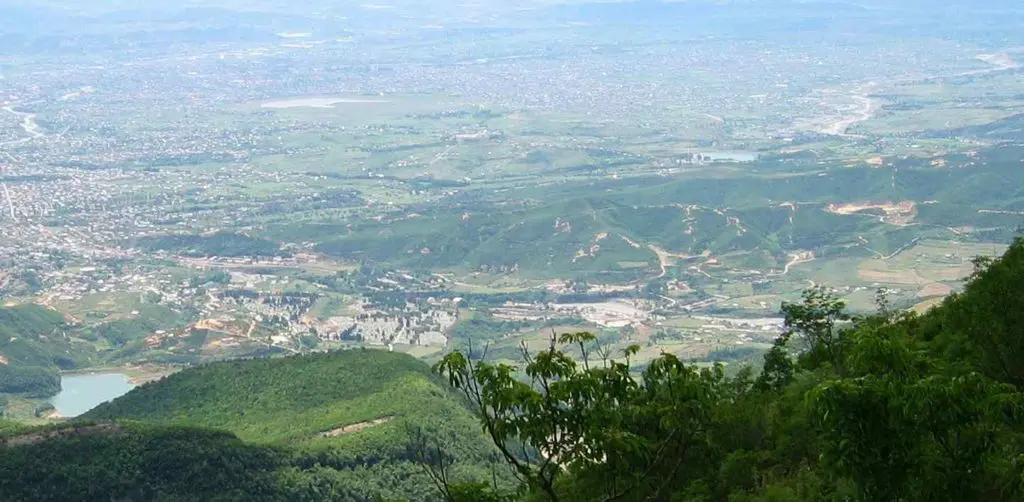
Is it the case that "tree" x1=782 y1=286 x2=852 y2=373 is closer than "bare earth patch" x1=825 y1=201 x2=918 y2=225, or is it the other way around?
"tree" x1=782 y1=286 x2=852 y2=373

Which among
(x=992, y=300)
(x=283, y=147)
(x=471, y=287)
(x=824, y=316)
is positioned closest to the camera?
(x=992, y=300)

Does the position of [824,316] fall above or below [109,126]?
above

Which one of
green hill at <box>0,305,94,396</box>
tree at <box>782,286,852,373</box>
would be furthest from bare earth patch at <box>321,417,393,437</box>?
green hill at <box>0,305,94,396</box>

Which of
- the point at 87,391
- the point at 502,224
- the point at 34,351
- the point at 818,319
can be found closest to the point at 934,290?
the point at 502,224

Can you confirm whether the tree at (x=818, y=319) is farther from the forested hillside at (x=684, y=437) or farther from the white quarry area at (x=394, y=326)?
the white quarry area at (x=394, y=326)

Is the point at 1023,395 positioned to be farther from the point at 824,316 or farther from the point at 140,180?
the point at 140,180

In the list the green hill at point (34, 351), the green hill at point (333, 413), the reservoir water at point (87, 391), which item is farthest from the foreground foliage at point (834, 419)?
the green hill at point (34, 351)

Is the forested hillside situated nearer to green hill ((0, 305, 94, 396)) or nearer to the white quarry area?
green hill ((0, 305, 94, 396))

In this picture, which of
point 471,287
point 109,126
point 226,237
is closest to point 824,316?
point 471,287

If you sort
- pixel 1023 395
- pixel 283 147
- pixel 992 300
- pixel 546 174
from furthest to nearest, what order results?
pixel 283 147 < pixel 546 174 < pixel 992 300 < pixel 1023 395
